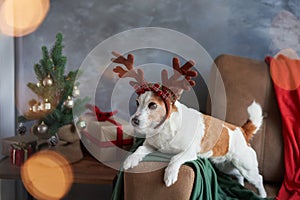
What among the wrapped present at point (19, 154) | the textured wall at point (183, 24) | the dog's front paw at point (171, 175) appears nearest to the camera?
the dog's front paw at point (171, 175)

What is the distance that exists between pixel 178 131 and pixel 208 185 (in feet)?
0.68

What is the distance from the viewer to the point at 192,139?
4.07 feet

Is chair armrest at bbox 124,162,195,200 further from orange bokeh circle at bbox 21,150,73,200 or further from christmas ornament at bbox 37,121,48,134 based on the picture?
christmas ornament at bbox 37,121,48,134

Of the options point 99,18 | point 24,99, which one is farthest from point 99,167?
point 99,18

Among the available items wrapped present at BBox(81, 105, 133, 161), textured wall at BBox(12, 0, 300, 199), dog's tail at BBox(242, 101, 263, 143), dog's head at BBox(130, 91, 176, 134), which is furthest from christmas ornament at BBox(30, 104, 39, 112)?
dog's tail at BBox(242, 101, 263, 143)

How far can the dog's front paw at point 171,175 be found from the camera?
3.73ft

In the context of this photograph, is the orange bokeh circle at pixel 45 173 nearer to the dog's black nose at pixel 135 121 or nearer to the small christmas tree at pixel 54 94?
the small christmas tree at pixel 54 94

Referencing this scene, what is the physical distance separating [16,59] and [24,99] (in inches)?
8.3

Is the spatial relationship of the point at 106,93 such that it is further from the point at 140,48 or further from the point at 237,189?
the point at 237,189

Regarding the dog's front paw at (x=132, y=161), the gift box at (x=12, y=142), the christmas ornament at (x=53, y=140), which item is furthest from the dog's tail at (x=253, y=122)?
the gift box at (x=12, y=142)

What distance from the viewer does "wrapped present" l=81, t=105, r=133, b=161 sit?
1584mm

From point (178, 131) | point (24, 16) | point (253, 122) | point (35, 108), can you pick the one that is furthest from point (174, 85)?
point (24, 16)

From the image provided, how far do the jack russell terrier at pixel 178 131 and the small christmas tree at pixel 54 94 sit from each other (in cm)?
38

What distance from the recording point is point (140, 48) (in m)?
1.88
